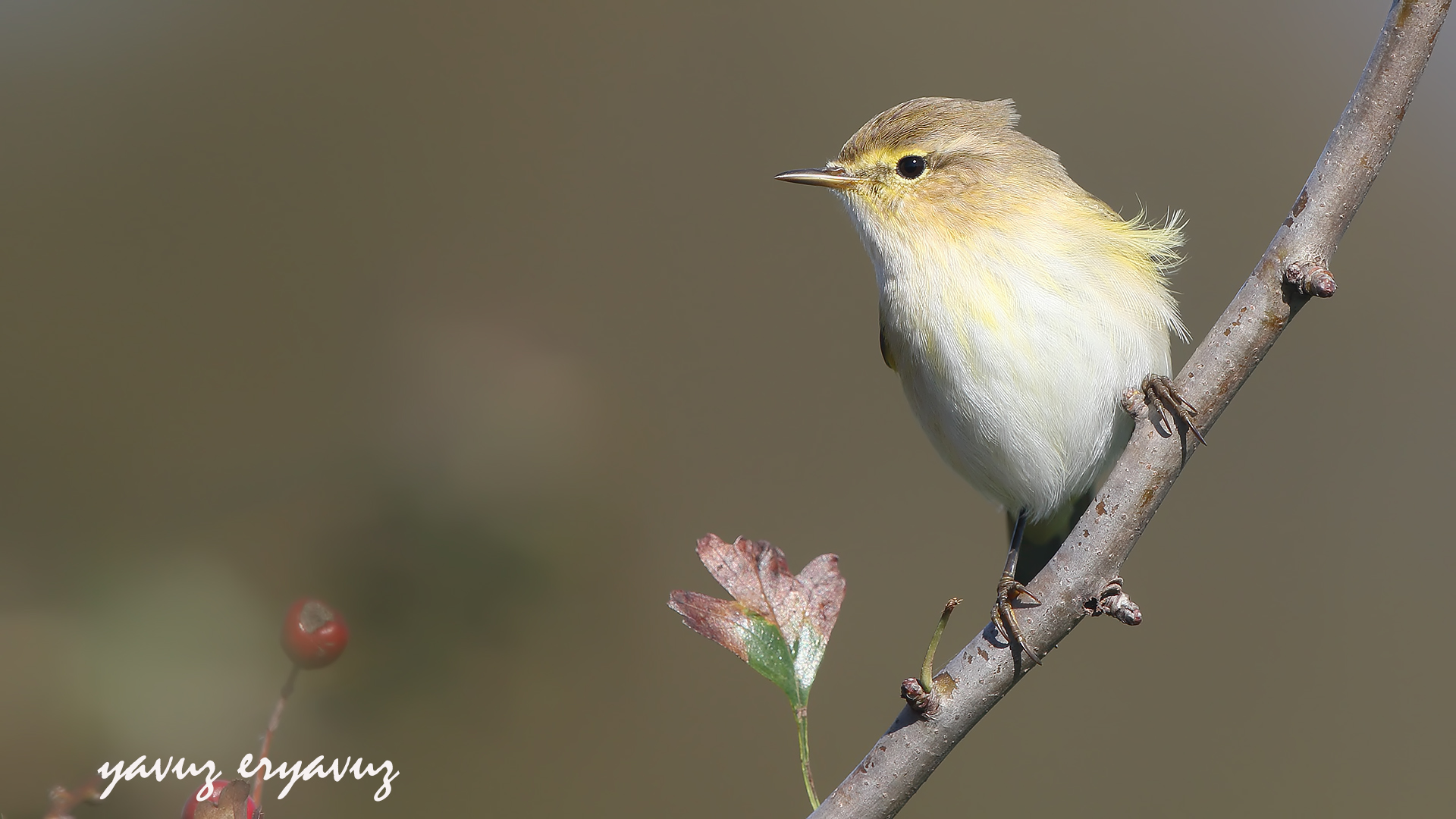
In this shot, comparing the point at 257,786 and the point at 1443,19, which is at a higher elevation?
the point at 1443,19

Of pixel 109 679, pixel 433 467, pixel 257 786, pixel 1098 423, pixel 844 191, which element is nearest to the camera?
pixel 257 786

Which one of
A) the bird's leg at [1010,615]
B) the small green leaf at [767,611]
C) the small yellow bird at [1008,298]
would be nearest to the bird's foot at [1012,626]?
the bird's leg at [1010,615]

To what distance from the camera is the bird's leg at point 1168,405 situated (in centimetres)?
98

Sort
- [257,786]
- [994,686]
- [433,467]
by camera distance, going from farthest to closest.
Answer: [433,467], [994,686], [257,786]

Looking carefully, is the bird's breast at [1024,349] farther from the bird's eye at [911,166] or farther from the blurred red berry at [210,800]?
the blurred red berry at [210,800]

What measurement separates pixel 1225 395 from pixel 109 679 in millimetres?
1074

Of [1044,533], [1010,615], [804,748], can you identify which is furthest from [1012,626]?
[1044,533]

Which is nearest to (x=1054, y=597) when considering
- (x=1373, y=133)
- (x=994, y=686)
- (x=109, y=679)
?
(x=994, y=686)

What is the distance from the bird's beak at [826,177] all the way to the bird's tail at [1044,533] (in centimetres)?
72

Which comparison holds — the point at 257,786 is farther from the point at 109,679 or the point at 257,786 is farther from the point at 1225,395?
the point at 1225,395

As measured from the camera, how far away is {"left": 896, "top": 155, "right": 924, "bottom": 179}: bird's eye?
1.78 m

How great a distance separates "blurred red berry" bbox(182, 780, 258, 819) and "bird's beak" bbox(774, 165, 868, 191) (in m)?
1.30

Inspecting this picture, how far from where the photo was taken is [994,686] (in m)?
0.96

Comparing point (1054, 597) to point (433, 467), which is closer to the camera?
point (1054, 597)
